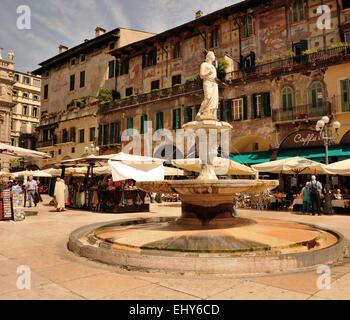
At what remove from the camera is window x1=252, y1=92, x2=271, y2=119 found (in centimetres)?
2105

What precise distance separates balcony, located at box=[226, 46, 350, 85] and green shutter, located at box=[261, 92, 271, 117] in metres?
1.21

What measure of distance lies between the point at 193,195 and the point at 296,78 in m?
16.6

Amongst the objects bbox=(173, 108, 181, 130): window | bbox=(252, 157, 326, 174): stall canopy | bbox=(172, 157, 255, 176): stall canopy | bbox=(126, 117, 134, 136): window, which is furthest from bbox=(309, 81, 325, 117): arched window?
bbox=(126, 117, 134, 136): window

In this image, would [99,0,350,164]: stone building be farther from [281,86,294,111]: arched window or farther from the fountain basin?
the fountain basin

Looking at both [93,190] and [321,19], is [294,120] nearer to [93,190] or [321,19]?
[321,19]

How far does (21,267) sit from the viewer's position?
4402mm

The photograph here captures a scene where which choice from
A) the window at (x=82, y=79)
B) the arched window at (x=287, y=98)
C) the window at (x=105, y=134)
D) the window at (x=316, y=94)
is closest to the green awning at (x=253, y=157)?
the arched window at (x=287, y=98)

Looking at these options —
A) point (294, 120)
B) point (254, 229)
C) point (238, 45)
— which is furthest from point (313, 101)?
point (254, 229)

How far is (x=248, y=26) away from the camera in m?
23.0

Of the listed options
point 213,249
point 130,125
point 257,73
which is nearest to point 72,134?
point 130,125

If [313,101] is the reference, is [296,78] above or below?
above

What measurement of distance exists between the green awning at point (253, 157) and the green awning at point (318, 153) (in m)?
0.87

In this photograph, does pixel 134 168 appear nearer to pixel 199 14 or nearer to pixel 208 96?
pixel 208 96

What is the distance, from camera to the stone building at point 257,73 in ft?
62.7
